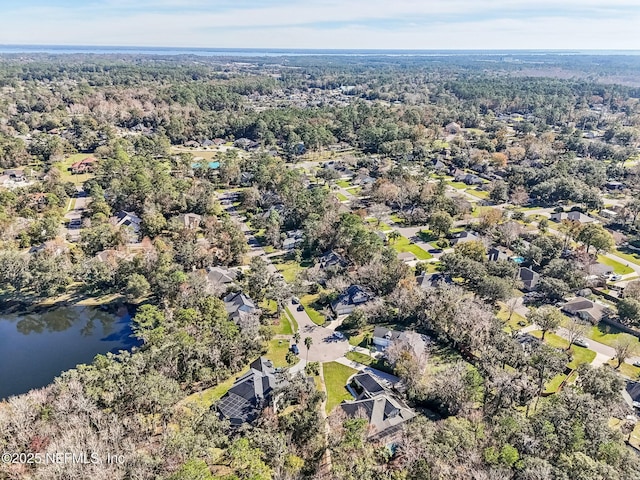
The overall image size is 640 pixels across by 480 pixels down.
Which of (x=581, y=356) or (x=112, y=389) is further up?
(x=112, y=389)

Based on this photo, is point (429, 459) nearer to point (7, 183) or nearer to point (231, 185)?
point (231, 185)

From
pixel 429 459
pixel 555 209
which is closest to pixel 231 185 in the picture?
pixel 555 209

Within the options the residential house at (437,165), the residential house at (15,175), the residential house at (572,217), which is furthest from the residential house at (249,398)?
the residential house at (437,165)

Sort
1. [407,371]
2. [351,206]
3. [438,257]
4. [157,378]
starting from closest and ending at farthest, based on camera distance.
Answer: [157,378] → [407,371] → [438,257] → [351,206]

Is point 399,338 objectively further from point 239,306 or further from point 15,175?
point 15,175

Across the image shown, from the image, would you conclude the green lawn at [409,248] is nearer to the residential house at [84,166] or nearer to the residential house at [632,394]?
the residential house at [632,394]

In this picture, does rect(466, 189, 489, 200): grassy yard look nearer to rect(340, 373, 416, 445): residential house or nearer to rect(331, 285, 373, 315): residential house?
rect(331, 285, 373, 315): residential house

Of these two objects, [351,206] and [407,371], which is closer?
[407,371]
